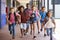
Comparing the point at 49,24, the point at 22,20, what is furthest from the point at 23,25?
the point at 49,24

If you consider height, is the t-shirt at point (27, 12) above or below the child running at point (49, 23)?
above

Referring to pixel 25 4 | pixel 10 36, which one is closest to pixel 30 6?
pixel 25 4

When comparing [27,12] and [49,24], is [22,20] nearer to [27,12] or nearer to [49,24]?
[27,12]

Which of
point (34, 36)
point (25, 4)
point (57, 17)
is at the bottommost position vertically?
point (34, 36)

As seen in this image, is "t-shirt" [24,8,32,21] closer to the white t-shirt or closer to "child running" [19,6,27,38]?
"child running" [19,6,27,38]

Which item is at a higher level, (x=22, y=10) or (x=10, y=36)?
(x=22, y=10)

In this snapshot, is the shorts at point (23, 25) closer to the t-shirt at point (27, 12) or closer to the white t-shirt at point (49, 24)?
the t-shirt at point (27, 12)

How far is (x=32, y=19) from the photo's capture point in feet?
7.70

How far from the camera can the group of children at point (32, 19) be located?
7.58ft

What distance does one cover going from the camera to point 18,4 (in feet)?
7.57

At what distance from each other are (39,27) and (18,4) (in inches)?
13.0

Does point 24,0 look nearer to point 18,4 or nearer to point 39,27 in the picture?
point 18,4

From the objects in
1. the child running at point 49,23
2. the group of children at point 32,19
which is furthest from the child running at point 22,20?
the child running at point 49,23

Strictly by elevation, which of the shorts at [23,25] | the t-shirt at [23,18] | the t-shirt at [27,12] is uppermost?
the t-shirt at [27,12]
